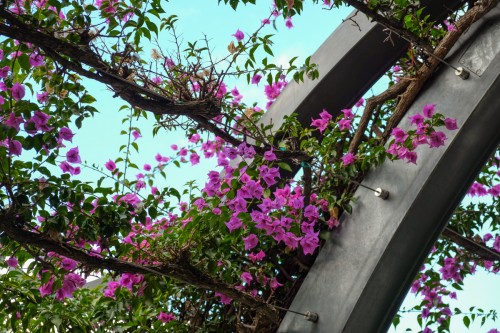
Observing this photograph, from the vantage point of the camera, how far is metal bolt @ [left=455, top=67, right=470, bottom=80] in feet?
7.94

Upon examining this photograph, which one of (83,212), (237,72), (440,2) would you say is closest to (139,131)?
(237,72)

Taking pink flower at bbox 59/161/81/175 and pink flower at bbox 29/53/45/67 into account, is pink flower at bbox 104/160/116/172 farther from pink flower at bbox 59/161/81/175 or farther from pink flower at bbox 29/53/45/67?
pink flower at bbox 29/53/45/67

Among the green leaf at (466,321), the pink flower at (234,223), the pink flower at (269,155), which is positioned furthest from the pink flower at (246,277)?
the green leaf at (466,321)

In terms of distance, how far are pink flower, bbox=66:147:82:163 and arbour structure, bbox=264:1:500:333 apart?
86 cm

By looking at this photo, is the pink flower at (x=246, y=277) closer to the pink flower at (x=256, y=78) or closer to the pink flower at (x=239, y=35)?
the pink flower at (x=256, y=78)

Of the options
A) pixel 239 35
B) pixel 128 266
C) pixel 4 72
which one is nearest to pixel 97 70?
pixel 4 72

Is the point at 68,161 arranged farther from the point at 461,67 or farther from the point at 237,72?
the point at 461,67

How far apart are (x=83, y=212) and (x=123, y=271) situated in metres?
0.22

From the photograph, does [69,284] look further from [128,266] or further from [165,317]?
[165,317]

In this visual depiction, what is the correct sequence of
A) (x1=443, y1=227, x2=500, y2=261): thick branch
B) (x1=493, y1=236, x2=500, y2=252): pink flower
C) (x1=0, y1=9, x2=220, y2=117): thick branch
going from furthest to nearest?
(x1=493, y1=236, x2=500, y2=252): pink flower
(x1=443, y1=227, x2=500, y2=261): thick branch
(x1=0, y1=9, x2=220, y2=117): thick branch

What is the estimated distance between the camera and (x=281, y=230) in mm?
2398

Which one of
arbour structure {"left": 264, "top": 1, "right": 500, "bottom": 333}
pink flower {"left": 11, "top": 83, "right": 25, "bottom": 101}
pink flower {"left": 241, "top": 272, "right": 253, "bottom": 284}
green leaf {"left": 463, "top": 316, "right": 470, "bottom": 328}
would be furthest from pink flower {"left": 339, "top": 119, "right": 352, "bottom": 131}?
pink flower {"left": 11, "top": 83, "right": 25, "bottom": 101}

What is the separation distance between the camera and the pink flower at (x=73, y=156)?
7.33ft

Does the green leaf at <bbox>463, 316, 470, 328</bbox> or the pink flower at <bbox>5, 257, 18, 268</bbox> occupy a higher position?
the green leaf at <bbox>463, 316, 470, 328</bbox>
